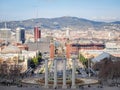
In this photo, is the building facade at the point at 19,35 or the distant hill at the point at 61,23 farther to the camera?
the distant hill at the point at 61,23

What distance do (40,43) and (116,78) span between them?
33810mm

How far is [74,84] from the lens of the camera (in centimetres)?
2081

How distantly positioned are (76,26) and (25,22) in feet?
48.0

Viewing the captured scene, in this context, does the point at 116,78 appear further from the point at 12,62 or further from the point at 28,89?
the point at 12,62

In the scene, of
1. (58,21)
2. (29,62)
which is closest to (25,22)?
(58,21)

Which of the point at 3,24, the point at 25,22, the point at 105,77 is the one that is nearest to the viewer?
the point at 105,77

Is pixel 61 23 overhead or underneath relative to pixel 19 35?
overhead

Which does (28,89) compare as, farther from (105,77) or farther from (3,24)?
(3,24)

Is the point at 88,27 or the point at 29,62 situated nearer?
the point at 29,62

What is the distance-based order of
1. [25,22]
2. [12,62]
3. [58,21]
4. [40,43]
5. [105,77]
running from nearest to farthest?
[105,77], [12,62], [40,43], [25,22], [58,21]

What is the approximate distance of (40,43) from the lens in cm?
5744

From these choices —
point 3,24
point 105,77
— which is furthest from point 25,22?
point 105,77

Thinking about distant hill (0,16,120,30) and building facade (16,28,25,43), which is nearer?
building facade (16,28,25,43)

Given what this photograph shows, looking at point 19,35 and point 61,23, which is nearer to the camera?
point 19,35
